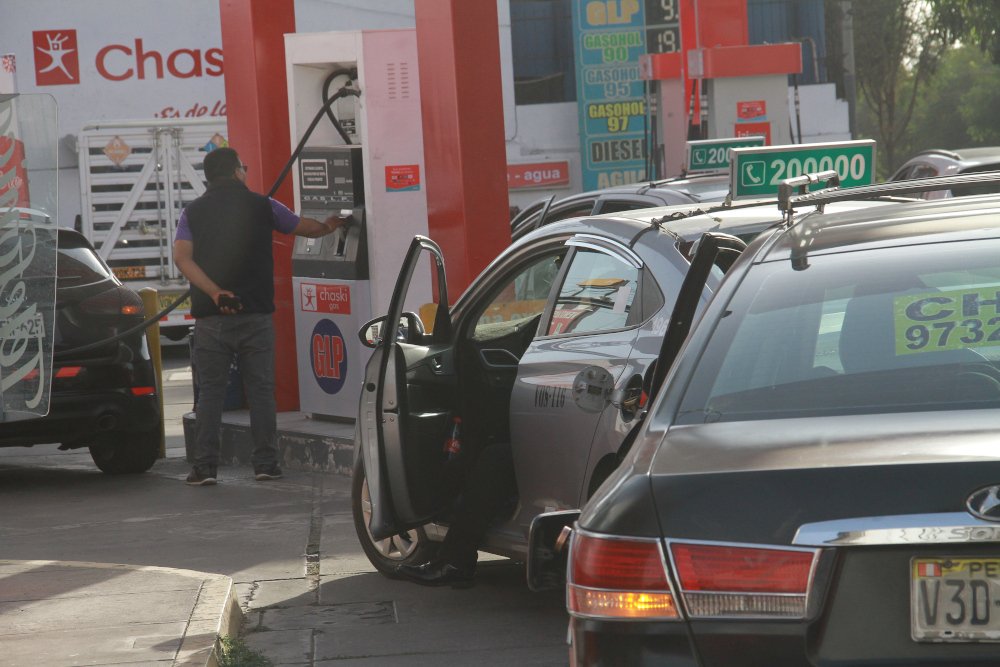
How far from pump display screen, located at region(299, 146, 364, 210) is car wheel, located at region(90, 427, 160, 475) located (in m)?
1.88

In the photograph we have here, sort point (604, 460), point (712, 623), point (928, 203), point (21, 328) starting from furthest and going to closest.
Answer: point (21, 328)
point (604, 460)
point (928, 203)
point (712, 623)

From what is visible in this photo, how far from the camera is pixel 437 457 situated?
6.12 metres

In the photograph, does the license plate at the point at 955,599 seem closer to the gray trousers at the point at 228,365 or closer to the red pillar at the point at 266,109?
the gray trousers at the point at 228,365

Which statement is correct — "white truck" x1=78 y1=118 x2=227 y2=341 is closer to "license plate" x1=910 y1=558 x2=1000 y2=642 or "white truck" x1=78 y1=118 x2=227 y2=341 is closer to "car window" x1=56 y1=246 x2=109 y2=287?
"car window" x1=56 y1=246 x2=109 y2=287

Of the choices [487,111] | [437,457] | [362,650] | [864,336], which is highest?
[487,111]

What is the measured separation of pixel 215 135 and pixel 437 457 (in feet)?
52.0

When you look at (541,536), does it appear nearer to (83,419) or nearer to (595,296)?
(595,296)

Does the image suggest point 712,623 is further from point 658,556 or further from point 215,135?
point 215,135

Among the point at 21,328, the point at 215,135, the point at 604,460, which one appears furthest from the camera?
the point at 215,135

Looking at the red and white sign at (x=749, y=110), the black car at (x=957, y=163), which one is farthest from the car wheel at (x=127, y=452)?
the red and white sign at (x=749, y=110)

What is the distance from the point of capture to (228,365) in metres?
9.70

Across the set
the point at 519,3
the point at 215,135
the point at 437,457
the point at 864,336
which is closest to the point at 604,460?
the point at 437,457

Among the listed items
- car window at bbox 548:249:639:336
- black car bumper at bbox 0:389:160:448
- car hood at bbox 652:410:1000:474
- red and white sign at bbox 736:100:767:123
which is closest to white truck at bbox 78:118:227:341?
red and white sign at bbox 736:100:767:123

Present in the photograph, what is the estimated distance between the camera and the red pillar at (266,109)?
37.4ft
